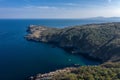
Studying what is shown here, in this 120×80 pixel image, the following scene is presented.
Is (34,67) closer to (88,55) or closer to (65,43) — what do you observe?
(88,55)

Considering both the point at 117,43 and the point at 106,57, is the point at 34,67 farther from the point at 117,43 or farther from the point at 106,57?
the point at 117,43

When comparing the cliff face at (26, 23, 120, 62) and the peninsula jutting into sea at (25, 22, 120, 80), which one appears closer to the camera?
the peninsula jutting into sea at (25, 22, 120, 80)

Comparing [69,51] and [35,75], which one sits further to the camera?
[69,51]

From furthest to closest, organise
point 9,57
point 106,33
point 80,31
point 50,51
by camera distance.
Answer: point 80,31 < point 106,33 < point 50,51 < point 9,57

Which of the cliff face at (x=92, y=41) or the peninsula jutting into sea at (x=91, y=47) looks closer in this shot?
the peninsula jutting into sea at (x=91, y=47)

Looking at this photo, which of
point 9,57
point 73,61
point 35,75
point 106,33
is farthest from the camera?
point 106,33

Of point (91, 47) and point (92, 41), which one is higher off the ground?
point (92, 41)

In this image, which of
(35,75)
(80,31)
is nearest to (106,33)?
(80,31)

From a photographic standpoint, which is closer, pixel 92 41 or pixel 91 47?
pixel 91 47
